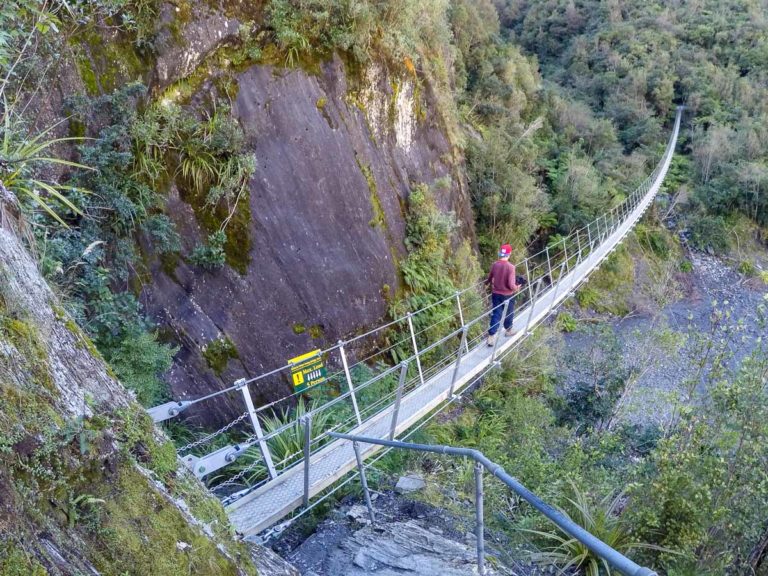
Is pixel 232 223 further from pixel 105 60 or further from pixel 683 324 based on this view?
pixel 683 324

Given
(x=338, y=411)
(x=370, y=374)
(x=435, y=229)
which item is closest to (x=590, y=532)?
(x=338, y=411)

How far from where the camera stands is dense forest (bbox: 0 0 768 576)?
Answer: 11.7 ft

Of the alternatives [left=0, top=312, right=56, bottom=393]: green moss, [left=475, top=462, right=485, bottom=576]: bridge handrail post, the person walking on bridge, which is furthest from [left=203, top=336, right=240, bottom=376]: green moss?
[left=475, top=462, right=485, bottom=576]: bridge handrail post

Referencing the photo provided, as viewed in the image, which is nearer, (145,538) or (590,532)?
(145,538)

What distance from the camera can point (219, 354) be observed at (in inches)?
203

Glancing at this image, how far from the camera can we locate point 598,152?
16.4m

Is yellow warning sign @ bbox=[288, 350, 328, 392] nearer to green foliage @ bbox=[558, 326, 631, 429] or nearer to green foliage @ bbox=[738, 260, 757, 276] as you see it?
green foliage @ bbox=[558, 326, 631, 429]

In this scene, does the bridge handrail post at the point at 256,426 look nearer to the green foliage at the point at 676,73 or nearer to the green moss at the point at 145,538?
the green moss at the point at 145,538

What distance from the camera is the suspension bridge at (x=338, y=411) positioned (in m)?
3.20

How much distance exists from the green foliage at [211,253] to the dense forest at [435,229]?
0.02 m

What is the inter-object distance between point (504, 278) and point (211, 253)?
2953 mm

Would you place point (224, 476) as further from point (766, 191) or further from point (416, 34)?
point (766, 191)

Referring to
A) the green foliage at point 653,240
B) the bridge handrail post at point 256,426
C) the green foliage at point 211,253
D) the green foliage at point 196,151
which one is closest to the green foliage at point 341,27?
the green foliage at point 196,151

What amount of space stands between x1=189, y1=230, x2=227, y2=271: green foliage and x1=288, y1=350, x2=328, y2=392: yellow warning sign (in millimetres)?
1987
